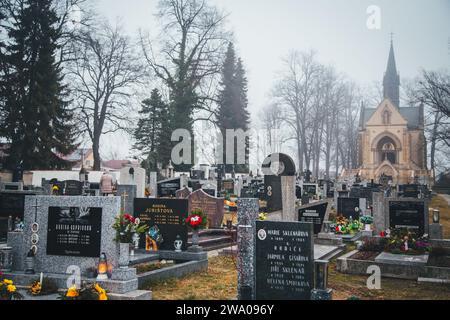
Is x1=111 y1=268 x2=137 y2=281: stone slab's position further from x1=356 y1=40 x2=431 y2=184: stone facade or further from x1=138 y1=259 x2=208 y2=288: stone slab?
x1=356 y1=40 x2=431 y2=184: stone facade

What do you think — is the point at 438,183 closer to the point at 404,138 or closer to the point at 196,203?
the point at 404,138

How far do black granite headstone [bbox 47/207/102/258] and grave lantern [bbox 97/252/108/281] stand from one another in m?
0.44

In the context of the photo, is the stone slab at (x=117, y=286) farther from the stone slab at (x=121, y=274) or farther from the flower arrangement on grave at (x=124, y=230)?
the flower arrangement on grave at (x=124, y=230)

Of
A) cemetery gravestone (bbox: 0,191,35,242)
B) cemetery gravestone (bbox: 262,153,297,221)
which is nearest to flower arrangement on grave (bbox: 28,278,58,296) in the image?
cemetery gravestone (bbox: 0,191,35,242)

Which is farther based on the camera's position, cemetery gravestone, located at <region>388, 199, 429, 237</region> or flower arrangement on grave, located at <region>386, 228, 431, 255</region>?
cemetery gravestone, located at <region>388, 199, 429, 237</region>

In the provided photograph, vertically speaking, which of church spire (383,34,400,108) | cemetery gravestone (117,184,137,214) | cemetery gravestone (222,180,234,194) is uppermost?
church spire (383,34,400,108)

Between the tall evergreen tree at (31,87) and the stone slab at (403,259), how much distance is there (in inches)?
968

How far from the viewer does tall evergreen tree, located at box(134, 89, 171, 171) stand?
34875mm

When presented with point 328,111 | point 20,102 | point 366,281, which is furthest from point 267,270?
point 328,111

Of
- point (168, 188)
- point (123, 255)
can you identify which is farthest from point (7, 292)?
point (168, 188)

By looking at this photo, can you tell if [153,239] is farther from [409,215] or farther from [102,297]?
[409,215]

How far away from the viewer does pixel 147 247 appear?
10.6 meters

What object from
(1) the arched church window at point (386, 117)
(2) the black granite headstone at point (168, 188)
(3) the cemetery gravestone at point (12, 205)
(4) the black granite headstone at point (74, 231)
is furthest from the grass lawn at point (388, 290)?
(1) the arched church window at point (386, 117)

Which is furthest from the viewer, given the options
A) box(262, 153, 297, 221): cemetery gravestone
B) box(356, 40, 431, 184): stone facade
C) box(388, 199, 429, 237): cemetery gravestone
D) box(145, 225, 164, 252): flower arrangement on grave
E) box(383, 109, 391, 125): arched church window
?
box(383, 109, 391, 125): arched church window
